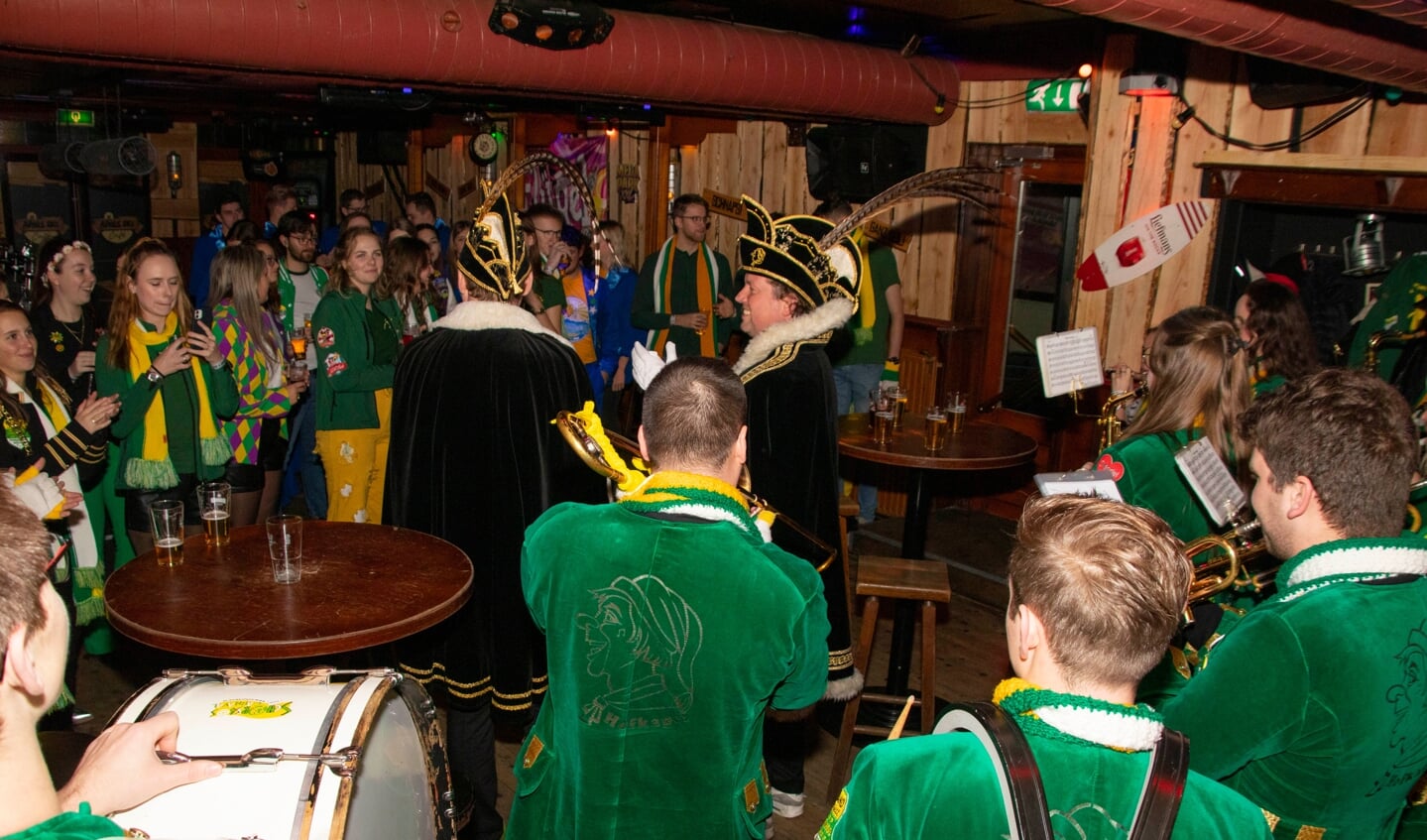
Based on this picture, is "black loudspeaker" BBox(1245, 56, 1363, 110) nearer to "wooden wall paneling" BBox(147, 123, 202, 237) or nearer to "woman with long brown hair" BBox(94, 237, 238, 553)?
"woman with long brown hair" BBox(94, 237, 238, 553)

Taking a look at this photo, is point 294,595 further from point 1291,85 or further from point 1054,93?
point 1054,93

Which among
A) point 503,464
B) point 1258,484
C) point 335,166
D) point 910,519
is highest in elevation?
point 335,166

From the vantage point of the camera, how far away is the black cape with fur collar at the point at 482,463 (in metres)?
3.19

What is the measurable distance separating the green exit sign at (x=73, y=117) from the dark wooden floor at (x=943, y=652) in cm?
787

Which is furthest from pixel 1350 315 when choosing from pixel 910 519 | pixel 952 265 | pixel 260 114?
pixel 260 114

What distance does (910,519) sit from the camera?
168 inches

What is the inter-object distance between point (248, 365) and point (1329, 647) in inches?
169

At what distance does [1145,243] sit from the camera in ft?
18.6

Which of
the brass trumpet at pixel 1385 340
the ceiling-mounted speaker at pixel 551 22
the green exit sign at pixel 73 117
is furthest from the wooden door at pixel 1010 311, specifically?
the green exit sign at pixel 73 117

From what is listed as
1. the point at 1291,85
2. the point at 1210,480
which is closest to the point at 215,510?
the point at 1210,480

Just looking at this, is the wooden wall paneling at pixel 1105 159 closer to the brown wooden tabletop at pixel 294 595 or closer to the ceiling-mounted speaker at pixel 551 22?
the ceiling-mounted speaker at pixel 551 22

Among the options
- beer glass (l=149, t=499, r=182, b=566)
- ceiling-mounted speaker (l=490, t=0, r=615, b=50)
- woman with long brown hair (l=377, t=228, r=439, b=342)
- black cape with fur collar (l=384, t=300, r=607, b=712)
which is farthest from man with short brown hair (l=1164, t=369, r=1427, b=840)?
ceiling-mounted speaker (l=490, t=0, r=615, b=50)

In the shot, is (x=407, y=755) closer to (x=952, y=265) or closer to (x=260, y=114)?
(x=952, y=265)

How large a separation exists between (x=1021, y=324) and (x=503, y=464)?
5765 mm
